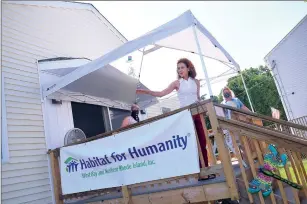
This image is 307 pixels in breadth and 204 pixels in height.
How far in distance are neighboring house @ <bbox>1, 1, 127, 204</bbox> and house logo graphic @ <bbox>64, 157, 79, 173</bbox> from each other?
2.29 ft

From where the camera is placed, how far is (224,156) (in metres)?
3.11

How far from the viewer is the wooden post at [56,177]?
4.56 meters

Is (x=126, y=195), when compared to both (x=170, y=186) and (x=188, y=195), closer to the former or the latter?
(x=170, y=186)

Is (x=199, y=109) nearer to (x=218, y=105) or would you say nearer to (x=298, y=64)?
(x=218, y=105)

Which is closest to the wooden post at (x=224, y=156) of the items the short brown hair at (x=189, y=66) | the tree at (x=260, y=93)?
the short brown hair at (x=189, y=66)

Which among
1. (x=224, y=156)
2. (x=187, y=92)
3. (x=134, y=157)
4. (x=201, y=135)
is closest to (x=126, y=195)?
(x=134, y=157)

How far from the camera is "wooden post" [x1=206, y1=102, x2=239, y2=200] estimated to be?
3049 mm

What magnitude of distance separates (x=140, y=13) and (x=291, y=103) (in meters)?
11.4

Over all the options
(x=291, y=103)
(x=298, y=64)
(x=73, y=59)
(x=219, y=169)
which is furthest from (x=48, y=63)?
(x=291, y=103)

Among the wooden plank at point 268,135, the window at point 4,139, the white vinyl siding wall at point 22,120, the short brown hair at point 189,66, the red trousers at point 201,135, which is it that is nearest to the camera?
the wooden plank at point 268,135

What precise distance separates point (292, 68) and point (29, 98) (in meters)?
13.2

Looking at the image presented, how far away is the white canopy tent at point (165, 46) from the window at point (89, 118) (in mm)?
399

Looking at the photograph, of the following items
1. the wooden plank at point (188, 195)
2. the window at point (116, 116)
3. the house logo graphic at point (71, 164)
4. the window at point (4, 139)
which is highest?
the window at point (116, 116)

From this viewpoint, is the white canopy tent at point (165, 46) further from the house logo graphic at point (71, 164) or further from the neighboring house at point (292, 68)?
the neighboring house at point (292, 68)
